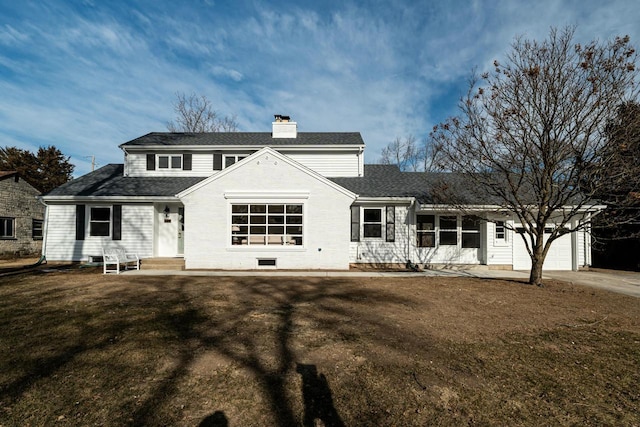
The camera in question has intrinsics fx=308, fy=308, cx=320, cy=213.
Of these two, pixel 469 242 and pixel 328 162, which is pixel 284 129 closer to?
pixel 328 162

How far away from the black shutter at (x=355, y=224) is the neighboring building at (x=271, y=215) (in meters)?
0.05

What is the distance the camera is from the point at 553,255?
1432cm

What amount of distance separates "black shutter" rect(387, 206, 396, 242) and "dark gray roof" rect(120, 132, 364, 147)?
483 centimetres

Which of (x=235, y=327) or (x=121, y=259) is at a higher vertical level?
(x=121, y=259)

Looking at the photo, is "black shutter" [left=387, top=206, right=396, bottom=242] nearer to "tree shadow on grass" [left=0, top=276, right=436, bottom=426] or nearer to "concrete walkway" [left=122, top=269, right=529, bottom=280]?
"concrete walkway" [left=122, top=269, right=529, bottom=280]

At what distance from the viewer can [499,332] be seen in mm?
5699

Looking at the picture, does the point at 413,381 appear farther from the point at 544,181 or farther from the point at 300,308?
the point at 544,181

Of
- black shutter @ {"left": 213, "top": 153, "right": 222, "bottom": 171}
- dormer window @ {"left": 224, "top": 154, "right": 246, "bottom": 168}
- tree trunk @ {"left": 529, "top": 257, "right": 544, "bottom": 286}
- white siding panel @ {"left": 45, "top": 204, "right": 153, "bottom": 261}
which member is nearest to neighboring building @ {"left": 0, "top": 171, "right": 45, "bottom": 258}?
white siding panel @ {"left": 45, "top": 204, "right": 153, "bottom": 261}

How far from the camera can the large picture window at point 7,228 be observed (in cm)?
1956

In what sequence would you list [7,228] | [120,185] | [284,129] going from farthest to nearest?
1. [7,228]
2. [284,129]
3. [120,185]

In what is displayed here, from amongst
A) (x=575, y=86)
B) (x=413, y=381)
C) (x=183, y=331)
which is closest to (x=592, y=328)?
(x=413, y=381)

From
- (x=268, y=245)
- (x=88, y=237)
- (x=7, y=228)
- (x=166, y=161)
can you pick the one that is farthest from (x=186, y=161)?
(x=7, y=228)

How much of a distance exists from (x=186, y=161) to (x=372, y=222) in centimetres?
1074

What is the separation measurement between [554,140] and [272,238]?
10.5 m
